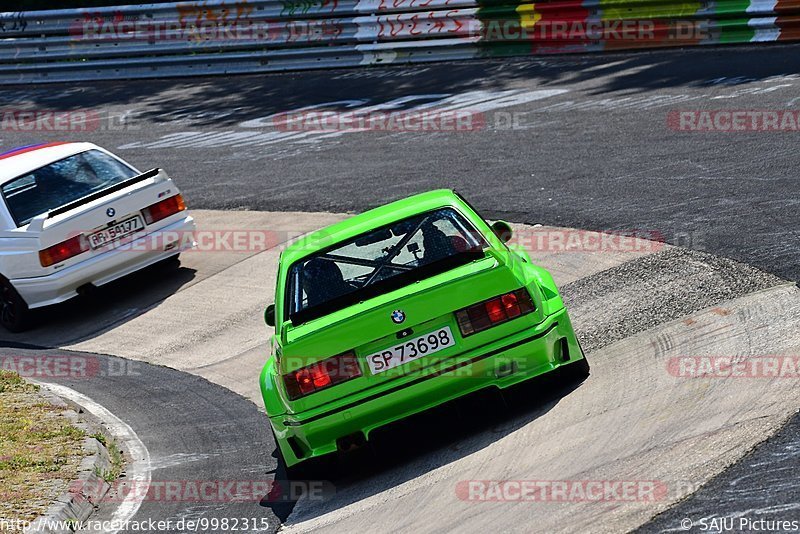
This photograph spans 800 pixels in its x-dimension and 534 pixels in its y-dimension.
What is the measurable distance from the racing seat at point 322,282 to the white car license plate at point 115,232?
487 cm

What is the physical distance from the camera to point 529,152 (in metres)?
13.8

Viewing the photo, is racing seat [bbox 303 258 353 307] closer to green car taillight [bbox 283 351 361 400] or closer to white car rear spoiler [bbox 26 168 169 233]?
green car taillight [bbox 283 351 361 400]

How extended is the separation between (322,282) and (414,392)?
93cm

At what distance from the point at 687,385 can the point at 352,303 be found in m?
1.95

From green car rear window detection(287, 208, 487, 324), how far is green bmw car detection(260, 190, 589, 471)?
0.4 inches

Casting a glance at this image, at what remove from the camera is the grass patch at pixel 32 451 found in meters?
7.05

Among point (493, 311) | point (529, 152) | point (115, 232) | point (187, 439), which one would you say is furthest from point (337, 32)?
point (493, 311)

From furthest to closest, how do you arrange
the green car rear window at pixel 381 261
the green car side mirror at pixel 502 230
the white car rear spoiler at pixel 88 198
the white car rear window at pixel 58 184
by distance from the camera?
1. the white car rear window at pixel 58 184
2. the white car rear spoiler at pixel 88 198
3. the green car side mirror at pixel 502 230
4. the green car rear window at pixel 381 261

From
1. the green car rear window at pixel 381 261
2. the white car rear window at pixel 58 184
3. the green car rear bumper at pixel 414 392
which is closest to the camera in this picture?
the green car rear bumper at pixel 414 392

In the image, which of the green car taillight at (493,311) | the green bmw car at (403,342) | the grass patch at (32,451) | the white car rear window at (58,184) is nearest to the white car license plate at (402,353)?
the green bmw car at (403,342)

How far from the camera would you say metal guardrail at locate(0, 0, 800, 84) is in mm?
17141

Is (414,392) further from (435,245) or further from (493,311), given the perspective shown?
(435,245)

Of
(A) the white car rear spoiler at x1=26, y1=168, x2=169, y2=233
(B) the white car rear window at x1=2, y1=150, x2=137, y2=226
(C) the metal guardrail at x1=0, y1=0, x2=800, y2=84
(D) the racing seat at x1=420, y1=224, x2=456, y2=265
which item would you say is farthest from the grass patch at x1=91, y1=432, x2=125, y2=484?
(C) the metal guardrail at x1=0, y1=0, x2=800, y2=84

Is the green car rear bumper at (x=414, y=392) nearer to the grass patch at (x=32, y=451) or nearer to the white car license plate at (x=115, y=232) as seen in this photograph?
the grass patch at (x=32, y=451)
